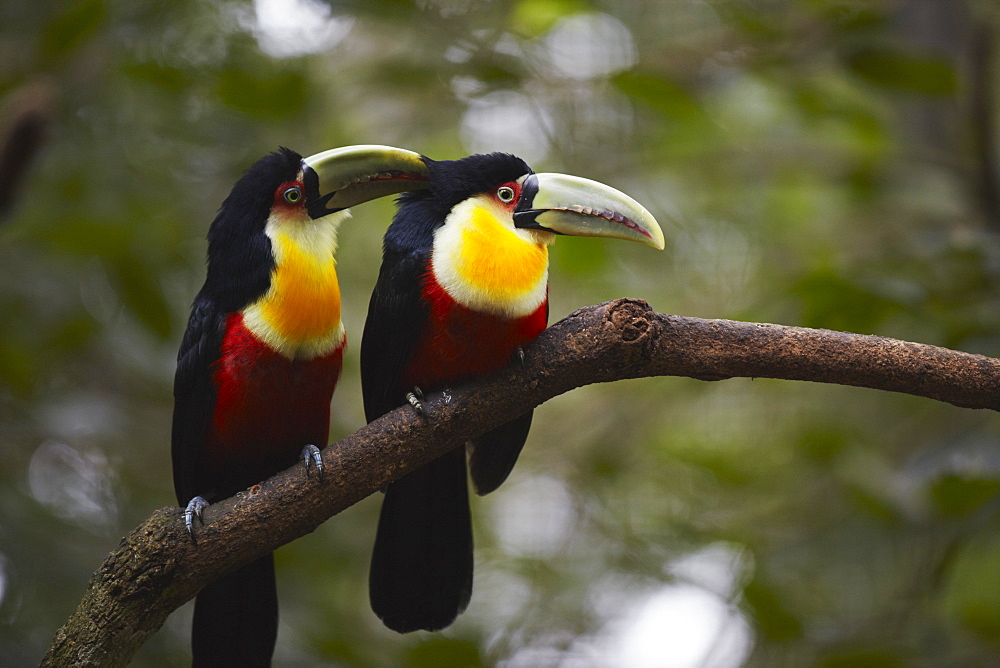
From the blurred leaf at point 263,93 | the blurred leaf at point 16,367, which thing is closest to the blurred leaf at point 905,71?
the blurred leaf at point 263,93

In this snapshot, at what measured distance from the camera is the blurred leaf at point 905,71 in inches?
121

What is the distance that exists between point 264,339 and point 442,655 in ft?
3.95

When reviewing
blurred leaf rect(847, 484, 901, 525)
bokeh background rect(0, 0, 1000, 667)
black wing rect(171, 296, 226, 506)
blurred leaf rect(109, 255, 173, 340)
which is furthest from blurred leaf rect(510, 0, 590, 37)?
blurred leaf rect(847, 484, 901, 525)

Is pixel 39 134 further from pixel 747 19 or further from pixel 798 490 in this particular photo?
pixel 798 490

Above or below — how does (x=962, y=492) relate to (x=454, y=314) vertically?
below

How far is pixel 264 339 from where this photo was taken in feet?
7.41

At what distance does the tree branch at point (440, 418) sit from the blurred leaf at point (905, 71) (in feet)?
4.87

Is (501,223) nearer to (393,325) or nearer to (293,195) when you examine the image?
(393,325)

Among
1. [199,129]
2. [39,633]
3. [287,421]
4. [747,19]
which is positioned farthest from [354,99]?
[39,633]

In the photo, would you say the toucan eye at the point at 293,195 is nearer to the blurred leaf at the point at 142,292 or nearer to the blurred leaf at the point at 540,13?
the blurred leaf at the point at 142,292

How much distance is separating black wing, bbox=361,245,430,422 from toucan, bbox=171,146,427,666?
101mm

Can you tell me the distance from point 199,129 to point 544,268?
2.32 m

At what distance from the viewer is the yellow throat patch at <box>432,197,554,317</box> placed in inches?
84.4

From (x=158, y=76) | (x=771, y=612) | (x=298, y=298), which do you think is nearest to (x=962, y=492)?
(x=771, y=612)
